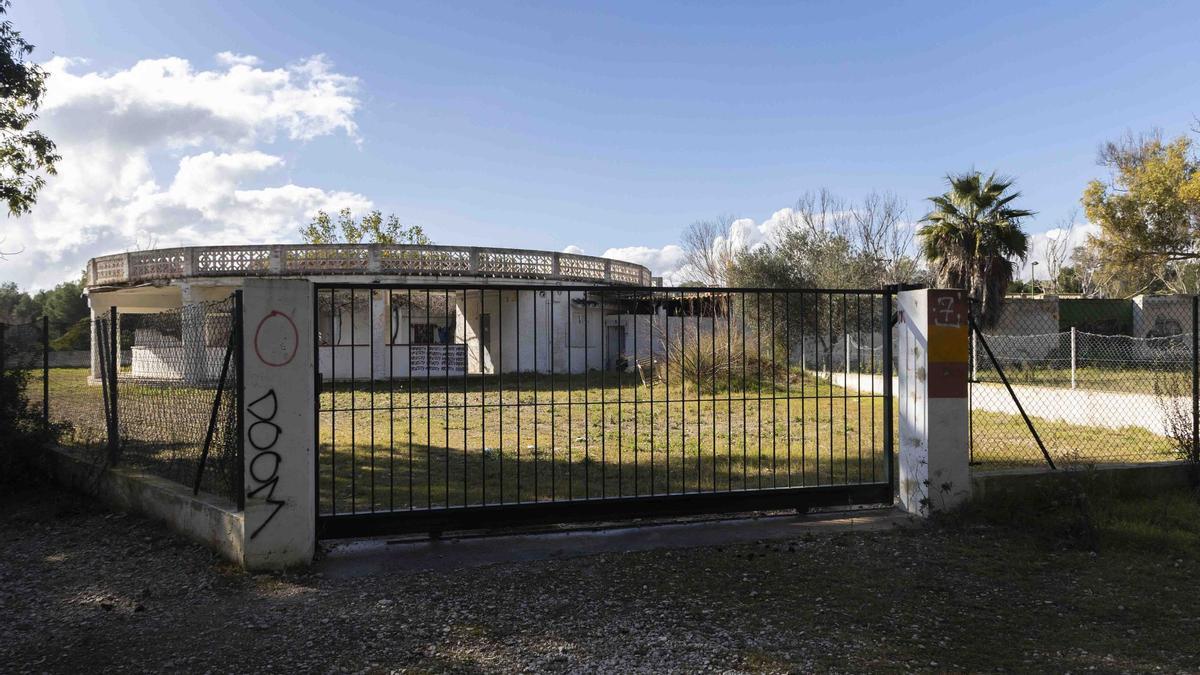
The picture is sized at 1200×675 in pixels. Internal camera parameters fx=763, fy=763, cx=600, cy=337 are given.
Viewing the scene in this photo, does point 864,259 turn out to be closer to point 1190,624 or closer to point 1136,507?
point 1136,507

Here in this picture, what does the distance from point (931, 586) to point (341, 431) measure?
393 inches

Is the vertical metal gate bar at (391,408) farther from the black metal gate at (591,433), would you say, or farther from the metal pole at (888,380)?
the metal pole at (888,380)

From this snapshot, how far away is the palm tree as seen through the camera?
20.8m

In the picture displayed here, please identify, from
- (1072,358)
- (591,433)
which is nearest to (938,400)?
(591,433)

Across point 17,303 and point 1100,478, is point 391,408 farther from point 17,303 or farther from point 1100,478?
point 17,303

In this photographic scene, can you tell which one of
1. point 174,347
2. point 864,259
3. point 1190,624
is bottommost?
point 1190,624

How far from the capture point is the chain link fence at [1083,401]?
8.77 meters

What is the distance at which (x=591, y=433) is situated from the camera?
12.6 m

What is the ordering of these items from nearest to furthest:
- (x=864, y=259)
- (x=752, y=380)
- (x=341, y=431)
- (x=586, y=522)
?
1. (x=586, y=522)
2. (x=341, y=431)
3. (x=752, y=380)
4. (x=864, y=259)

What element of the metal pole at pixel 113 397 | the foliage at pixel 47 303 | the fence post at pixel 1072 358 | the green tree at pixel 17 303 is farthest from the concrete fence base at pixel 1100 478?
the green tree at pixel 17 303

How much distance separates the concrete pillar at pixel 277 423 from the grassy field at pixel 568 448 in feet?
1.17

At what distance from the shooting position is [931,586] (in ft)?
16.2

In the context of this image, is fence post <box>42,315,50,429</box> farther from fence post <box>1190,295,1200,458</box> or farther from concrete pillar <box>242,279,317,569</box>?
fence post <box>1190,295,1200,458</box>

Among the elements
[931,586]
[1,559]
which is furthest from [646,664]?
[1,559]
